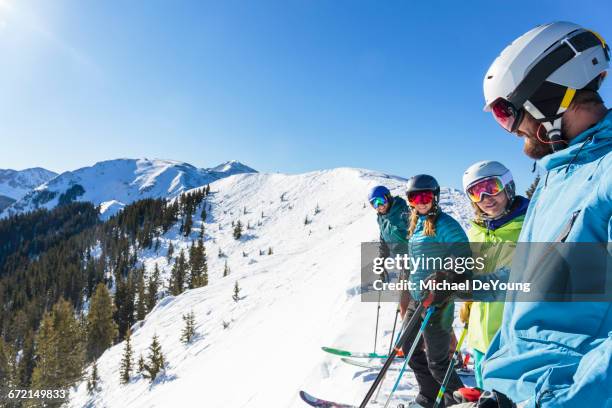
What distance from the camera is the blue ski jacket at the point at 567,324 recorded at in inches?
47.3

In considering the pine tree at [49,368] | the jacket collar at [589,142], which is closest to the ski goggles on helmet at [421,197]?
the jacket collar at [589,142]

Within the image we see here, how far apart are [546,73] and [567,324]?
1.29 meters

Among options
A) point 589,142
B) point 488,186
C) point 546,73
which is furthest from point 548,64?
point 488,186

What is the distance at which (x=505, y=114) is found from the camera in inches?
82.3

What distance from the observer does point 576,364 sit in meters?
1.28

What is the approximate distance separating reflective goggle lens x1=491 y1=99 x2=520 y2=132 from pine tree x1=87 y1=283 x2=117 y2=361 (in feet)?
175

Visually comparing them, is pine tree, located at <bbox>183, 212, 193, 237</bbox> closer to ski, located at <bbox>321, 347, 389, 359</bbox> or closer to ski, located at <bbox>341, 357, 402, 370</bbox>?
ski, located at <bbox>321, 347, 389, 359</bbox>

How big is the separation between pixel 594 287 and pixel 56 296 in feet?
328

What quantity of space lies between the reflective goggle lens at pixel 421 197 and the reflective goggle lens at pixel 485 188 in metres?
0.51

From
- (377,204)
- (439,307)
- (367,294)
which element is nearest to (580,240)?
(439,307)

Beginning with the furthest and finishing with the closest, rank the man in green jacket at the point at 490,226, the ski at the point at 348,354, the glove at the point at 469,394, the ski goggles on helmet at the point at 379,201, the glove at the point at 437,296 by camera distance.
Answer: the ski at the point at 348,354
the ski goggles on helmet at the point at 379,201
the glove at the point at 437,296
the man in green jacket at the point at 490,226
the glove at the point at 469,394

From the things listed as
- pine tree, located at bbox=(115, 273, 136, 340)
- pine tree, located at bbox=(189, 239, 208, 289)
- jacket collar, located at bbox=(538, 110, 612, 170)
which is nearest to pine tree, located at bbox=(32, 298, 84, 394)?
pine tree, located at bbox=(189, 239, 208, 289)

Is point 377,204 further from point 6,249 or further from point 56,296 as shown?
point 6,249

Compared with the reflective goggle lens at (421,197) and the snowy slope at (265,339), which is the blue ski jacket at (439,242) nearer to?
the reflective goggle lens at (421,197)
